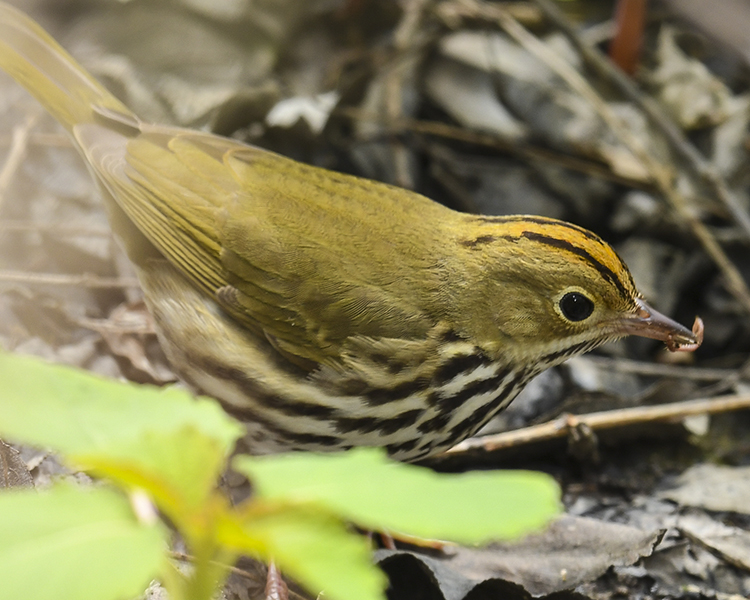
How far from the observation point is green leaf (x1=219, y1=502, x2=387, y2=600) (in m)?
0.76

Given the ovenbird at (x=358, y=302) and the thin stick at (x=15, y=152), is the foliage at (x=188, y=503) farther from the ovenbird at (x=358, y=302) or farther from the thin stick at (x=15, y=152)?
the thin stick at (x=15, y=152)

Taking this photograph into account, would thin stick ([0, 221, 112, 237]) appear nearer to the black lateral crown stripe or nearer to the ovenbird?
the ovenbird

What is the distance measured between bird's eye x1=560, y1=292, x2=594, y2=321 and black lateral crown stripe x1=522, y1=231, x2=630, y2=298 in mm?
80

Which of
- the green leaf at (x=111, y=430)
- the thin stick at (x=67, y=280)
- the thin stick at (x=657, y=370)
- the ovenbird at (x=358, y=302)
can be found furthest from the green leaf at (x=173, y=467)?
the thin stick at (x=657, y=370)

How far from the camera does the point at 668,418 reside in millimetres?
2770

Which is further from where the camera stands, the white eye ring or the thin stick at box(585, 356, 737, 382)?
the thin stick at box(585, 356, 737, 382)

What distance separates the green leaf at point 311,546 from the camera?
0.76 m

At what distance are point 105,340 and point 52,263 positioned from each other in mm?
447

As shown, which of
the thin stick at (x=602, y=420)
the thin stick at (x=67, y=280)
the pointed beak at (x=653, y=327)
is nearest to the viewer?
the pointed beak at (x=653, y=327)

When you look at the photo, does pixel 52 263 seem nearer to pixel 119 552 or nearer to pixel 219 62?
pixel 219 62

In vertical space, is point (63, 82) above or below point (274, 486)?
below

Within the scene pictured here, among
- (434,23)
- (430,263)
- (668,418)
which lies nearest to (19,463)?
(430,263)

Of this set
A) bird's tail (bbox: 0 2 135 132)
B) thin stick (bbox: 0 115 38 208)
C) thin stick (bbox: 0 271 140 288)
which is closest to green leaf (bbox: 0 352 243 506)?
bird's tail (bbox: 0 2 135 132)

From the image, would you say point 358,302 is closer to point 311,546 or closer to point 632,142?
point 311,546
